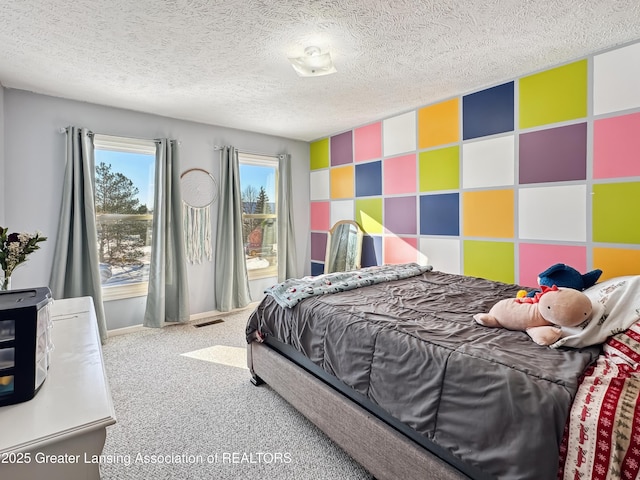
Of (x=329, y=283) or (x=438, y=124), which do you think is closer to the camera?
(x=329, y=283)

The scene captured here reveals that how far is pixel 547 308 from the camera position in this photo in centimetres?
139

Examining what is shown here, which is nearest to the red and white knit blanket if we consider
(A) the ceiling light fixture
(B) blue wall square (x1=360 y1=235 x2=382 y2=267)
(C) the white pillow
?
(C) the white pillow

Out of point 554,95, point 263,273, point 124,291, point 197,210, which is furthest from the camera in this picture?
point 263,273

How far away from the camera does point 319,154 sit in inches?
192

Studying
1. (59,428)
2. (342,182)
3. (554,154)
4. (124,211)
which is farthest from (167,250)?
(554,154)

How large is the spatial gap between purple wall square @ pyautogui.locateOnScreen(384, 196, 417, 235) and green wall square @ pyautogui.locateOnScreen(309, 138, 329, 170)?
1301 mm

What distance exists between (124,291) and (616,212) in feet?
14.7

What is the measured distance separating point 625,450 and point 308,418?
1436 mm

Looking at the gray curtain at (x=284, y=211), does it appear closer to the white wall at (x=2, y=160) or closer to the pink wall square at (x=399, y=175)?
the pink wall square at (x=399, y=175)

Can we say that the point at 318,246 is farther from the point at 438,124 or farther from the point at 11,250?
the point at 11,250

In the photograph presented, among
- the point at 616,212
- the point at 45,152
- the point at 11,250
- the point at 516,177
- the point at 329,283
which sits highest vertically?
the point at 45,152

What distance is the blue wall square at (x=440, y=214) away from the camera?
3252 mm

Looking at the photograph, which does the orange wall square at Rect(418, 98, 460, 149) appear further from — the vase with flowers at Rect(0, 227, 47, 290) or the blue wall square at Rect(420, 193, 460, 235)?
the vase with flowers at Rect(0, 227, 47, 290)

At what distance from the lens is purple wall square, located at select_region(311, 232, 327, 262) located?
4.86 m
